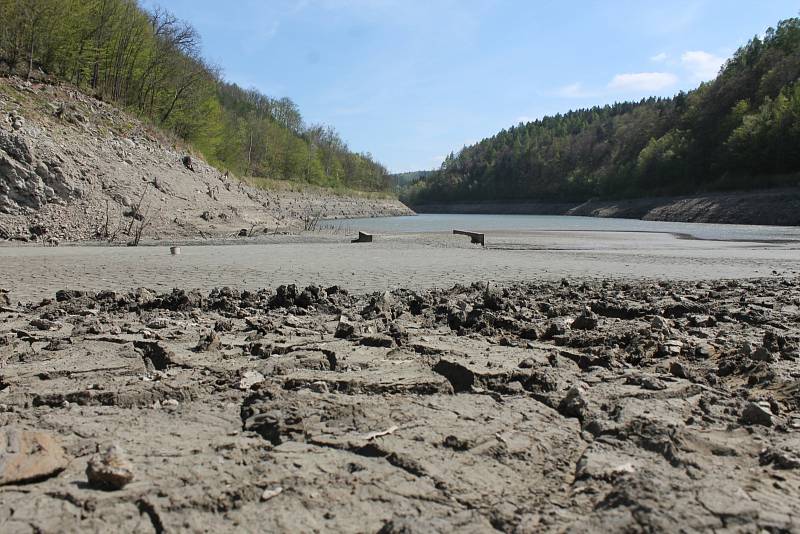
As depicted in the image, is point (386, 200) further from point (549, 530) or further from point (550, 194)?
point (549, 530)

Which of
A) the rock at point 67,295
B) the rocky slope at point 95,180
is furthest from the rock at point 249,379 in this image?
the rocky slope at point 95,180

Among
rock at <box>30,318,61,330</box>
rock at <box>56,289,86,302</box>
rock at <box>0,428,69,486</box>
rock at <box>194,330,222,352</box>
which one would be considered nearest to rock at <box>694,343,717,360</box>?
rock at <box>194,330,222,352</box>

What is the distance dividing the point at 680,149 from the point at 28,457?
94.3m

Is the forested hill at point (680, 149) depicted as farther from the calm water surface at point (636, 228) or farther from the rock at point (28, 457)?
the rock at point (28, 457)

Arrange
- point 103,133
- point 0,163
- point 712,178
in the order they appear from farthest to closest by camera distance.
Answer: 1. point 712,178
2. point 103,133
3. point 0,163

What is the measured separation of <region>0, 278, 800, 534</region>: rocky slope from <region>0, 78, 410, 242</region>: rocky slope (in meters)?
16.5

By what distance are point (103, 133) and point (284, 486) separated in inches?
1111

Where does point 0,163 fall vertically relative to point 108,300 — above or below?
above

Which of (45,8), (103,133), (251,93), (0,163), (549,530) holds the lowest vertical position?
(549,530)

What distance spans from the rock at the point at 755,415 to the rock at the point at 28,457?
3.79 m

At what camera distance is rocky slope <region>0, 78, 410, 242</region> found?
19.5 meters

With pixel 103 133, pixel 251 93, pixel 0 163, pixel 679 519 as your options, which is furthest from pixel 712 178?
pixel 251 93

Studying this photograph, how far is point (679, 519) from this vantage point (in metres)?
2.23

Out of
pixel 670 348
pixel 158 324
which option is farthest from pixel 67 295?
pixel 670 348
